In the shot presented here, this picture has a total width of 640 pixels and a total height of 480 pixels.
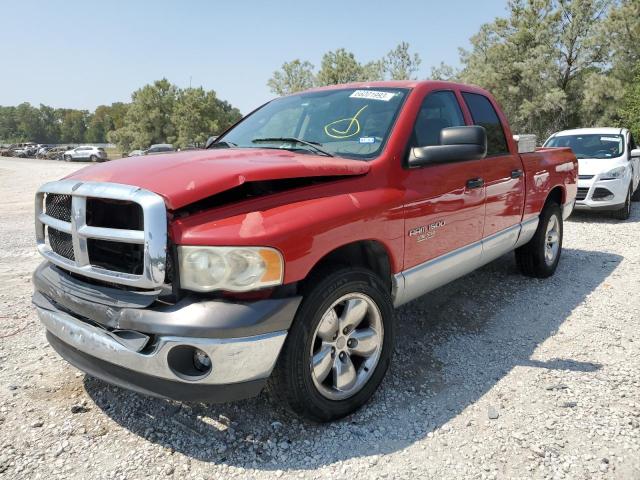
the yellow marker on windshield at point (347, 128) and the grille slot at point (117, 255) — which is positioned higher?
the yellow marker on windshield at point (347, 128)

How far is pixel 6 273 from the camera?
18.1ft

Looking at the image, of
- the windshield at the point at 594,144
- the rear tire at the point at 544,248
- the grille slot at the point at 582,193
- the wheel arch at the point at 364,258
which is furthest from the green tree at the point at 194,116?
the wheel arch at the point at 364,258

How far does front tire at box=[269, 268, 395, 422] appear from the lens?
234 centimetres

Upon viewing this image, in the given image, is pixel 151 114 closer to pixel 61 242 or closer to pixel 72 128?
pixel 61 242

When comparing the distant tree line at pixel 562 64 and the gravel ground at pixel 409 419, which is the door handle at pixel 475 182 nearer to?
the gravel ground at pixel 409 419

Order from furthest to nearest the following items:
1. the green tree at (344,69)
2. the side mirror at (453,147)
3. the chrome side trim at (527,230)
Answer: the green tree at (344,69), the chrome side trim at (527,230), the side mirror at (453,147)

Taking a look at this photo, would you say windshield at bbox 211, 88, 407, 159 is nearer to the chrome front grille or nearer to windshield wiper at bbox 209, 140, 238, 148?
windshield wiper at bbox 209, 140, 238, 148

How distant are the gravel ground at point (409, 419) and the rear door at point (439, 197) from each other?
826 millimetres

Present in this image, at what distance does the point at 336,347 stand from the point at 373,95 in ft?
5.83

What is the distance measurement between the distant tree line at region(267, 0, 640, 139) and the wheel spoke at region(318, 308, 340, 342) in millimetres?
28990

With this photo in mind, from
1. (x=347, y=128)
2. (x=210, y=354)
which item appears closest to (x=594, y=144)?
(x=347, y=128)

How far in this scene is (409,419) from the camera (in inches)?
106

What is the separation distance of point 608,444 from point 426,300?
7.23ft

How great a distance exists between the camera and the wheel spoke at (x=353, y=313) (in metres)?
2.61
